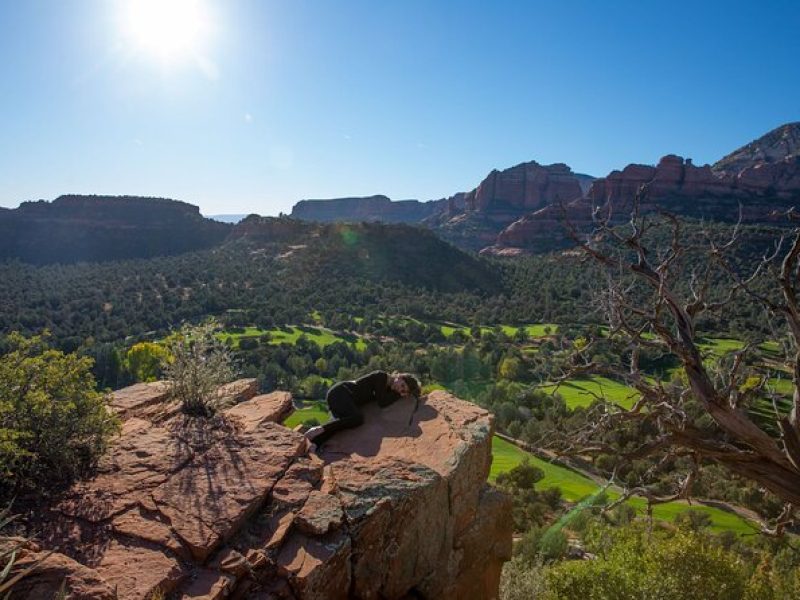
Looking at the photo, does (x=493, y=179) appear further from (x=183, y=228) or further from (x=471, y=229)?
(x=183, y=228)

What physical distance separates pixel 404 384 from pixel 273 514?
329 cm

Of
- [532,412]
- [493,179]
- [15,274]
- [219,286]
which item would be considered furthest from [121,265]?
[493,179]

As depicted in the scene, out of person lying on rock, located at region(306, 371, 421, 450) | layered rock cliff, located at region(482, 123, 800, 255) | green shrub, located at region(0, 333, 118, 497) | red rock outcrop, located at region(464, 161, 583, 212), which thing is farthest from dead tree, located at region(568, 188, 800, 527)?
red rock outcrop, located at region(464, 161, 583, 212)

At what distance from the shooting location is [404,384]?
24.9ft

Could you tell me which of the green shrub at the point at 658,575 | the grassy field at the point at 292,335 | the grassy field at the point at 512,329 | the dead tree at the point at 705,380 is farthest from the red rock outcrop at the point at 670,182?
the green shrub at the point at 658,575

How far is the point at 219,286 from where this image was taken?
209ft

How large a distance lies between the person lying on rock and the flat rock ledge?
0.65ft

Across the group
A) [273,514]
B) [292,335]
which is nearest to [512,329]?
[292,335]

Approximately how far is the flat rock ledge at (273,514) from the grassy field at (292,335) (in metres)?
39.2

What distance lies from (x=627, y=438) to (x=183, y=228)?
99980mm

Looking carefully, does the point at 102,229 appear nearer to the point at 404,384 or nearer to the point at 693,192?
the point at 404,384

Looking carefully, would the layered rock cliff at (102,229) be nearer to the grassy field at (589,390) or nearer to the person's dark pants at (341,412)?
the grassy field at (589,390)

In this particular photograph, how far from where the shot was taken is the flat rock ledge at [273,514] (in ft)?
12.9

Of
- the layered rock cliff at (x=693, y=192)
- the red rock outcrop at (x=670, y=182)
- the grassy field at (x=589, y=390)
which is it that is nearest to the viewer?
the grassy field at (x=589, y=390)
